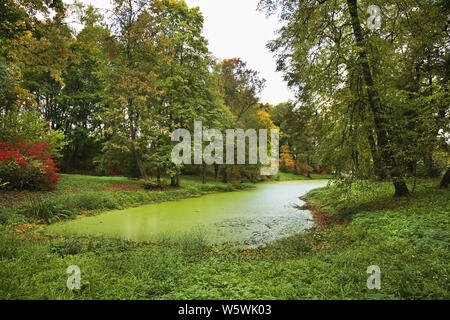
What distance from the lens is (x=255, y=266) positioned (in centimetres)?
320

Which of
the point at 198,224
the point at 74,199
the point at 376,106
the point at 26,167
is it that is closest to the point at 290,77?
the point at 376,106

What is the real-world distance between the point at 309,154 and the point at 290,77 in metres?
3.34

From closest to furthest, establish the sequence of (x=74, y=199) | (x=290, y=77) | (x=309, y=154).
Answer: (x=74, y=199), (x=309, y=154), (x=290, y=77)

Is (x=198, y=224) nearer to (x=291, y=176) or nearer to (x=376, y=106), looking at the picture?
(x=376, y=106)

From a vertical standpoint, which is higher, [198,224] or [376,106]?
[376,106]

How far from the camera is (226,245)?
4684mm

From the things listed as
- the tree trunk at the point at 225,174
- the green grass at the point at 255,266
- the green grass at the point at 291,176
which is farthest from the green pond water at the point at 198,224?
the green grass at the point at 291,176

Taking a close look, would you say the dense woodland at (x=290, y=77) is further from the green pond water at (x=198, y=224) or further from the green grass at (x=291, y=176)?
the green grass at (x=291, y=176)

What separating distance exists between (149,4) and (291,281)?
13.6 meters

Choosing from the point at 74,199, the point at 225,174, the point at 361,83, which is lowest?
the point at 74,199

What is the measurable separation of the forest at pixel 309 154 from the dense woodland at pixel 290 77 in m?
0.06

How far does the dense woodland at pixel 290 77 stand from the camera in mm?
5520
